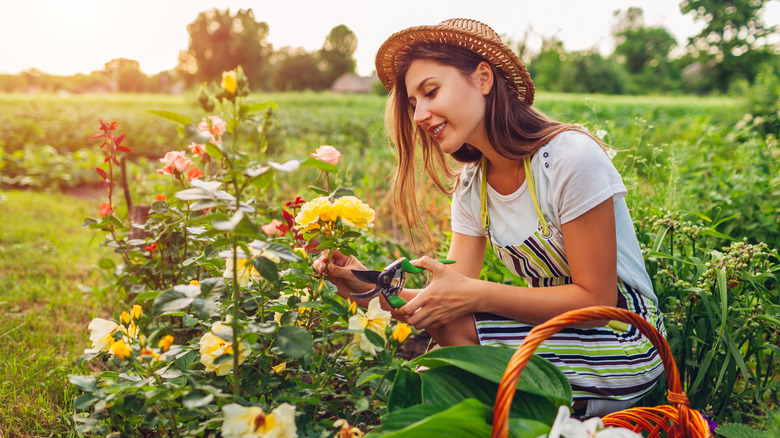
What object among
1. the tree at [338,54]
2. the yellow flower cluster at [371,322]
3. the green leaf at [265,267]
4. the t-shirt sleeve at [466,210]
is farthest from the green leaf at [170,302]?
the tree at [338,54]

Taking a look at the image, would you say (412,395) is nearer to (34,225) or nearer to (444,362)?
(444,362)

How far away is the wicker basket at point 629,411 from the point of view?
83cm

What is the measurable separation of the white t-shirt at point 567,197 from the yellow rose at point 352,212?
2.01ft

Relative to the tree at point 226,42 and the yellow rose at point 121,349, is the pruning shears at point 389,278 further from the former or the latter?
the tree at point 226,42

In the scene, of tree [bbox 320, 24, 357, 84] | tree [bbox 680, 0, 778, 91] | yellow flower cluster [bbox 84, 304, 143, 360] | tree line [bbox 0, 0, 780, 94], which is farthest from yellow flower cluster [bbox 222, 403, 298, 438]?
tree [bbox 320, 24, 357, 84]

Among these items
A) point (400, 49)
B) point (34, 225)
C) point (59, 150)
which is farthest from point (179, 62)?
point (400, 49)

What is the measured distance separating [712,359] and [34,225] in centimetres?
478

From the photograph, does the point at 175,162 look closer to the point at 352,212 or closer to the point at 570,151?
the point at 352,212

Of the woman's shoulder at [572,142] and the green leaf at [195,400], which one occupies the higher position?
the woman's shoulder at [572,142]

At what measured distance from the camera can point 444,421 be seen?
839mm

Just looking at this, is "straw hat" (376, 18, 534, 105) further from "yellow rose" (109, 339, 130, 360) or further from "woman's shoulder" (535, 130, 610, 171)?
"yellow rose" (109, 339, 130, 360)

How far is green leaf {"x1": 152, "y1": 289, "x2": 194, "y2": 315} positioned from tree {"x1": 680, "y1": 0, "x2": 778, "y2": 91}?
135 feet

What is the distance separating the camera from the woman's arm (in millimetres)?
1365

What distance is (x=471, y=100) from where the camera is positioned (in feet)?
5.00
